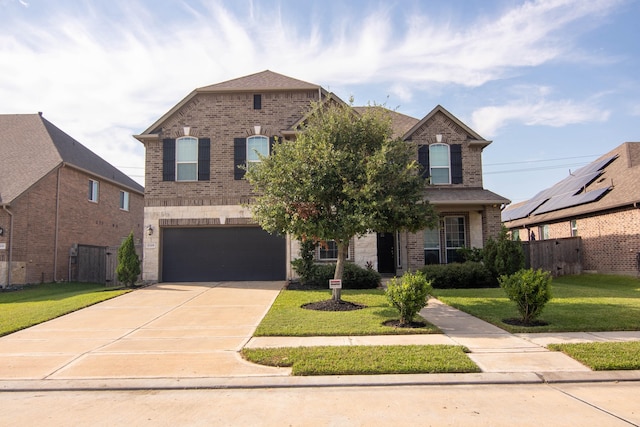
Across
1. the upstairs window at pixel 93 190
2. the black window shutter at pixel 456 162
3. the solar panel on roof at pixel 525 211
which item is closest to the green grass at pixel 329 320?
the black window shutter at pixel 456 162

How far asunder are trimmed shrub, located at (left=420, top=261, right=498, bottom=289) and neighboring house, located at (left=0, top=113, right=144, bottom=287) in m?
16.0

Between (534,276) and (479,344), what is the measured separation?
222cm

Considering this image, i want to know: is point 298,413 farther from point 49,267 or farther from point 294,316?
point 49,267

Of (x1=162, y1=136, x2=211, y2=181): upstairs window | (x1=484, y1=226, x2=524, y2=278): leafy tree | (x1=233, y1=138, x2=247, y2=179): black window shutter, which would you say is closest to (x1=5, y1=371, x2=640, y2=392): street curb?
(x1=484, y1=226, x2=524, y2=278): leafy tree

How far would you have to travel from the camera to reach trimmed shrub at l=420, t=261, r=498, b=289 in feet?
48.3

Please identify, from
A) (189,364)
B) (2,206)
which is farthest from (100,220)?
(189,364)

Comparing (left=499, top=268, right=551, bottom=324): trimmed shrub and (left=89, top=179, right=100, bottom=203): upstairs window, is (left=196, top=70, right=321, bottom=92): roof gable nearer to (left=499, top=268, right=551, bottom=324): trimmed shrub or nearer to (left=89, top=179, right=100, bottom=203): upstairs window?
(left=89, top=179, right=100, bottom=203): upstairs window

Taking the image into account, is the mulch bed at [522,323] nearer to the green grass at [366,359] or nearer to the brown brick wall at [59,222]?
the green grass at [366,359]

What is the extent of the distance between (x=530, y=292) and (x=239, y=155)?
40.2 feet

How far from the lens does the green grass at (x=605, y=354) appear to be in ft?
20.0

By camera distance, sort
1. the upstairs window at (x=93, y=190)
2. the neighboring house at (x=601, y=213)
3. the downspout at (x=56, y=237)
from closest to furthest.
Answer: the neighboring house at (x=601, y=213)
the downspout at (x=56, y=237)
the upstairs window at (x=93, y=190)

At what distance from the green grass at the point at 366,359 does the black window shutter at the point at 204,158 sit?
1163cm

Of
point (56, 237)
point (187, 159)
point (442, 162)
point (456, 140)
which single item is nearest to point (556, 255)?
point (442, 162)

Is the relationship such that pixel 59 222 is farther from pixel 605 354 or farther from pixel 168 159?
pixel 605 354
